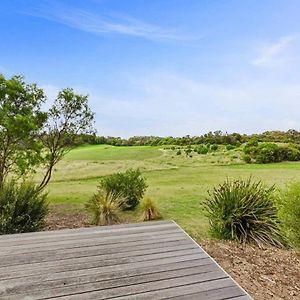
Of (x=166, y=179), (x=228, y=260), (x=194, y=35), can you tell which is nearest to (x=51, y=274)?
(x=228, y=260)

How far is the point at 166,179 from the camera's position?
564 inches

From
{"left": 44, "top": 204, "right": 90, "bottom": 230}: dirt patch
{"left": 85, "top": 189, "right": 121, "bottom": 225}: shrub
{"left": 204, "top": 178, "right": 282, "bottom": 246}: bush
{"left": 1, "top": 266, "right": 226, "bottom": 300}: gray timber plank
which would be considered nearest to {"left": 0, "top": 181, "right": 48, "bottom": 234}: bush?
{"left": 44, "top": 204, "right": 90, "bottom": 230}: dirt patch

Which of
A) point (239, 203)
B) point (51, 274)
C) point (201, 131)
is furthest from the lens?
point (201, 131)

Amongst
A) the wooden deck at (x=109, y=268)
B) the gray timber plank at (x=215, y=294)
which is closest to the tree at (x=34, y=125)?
the wooden deck at (x=109, y=268)

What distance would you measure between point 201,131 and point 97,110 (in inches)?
515

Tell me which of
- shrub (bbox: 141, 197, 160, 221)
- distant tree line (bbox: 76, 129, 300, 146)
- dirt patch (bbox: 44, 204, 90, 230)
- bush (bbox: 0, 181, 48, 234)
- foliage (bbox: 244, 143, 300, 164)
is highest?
distant tree line (bbox: 76, 129, 300, 146)

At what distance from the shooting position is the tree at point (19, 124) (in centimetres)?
697

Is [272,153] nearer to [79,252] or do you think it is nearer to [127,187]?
[127,187]

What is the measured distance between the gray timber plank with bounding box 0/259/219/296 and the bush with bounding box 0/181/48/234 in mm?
3151

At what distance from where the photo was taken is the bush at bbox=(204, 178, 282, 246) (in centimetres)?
480

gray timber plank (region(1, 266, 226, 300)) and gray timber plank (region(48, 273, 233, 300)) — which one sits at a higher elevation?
gray timber plank (region(1, 266, 226, 300))

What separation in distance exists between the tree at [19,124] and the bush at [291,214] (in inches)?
217

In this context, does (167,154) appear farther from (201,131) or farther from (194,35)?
(194,35)

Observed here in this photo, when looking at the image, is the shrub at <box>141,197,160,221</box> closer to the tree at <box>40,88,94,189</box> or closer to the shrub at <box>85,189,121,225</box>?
the shrub at <box>85,189,121,225</box>
